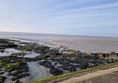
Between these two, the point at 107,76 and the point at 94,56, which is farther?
the point at 94,56

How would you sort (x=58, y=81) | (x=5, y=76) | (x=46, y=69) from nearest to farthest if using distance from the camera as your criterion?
1. (x=58, y=81)
2. (x=5, y=76)
3. (x=46, y=69)

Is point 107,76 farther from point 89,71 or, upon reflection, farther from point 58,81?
point 58,81

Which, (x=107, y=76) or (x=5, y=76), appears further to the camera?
(x=5, y=76)

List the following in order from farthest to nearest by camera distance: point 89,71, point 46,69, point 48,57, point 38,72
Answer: point 48,57 → point 46,69 → point 38,72 → point 89,71

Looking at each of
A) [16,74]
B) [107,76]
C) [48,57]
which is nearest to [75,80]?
[107,76]

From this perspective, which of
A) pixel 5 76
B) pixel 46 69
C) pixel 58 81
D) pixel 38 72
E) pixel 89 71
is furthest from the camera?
pixel 46 69

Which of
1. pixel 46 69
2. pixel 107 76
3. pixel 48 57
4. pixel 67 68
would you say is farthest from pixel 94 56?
pixel 107 76

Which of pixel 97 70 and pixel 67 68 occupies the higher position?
pixel 97 70

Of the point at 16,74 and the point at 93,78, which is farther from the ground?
the point at 93,78

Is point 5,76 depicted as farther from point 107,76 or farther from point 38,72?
point 107,76
